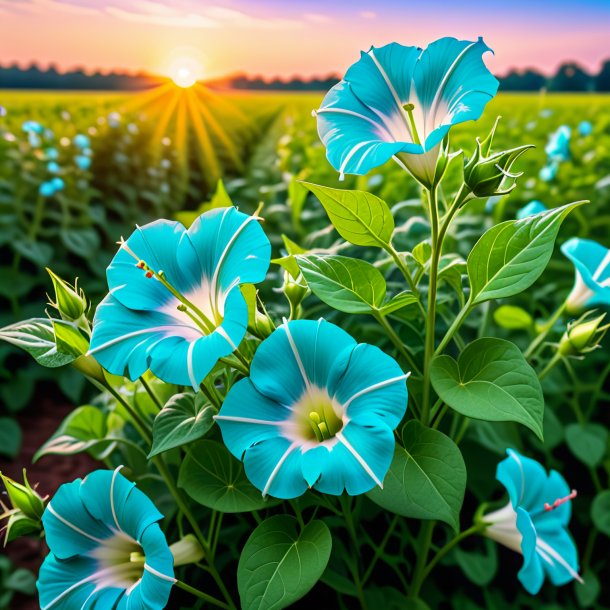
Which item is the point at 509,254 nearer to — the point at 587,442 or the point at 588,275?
the point at 588,275

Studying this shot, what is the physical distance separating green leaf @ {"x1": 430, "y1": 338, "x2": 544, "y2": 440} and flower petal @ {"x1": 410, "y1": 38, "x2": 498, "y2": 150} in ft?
0.89

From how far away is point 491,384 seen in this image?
31.2 inches

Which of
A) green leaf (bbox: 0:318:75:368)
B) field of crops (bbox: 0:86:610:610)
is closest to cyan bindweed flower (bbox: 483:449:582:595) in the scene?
field of crops (bbox: 0:86:610:610)

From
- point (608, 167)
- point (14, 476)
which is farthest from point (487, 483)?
point (608, 167)

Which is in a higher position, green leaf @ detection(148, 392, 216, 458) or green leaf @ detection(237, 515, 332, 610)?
green leaf @ detection(148, 392, 216, 458)

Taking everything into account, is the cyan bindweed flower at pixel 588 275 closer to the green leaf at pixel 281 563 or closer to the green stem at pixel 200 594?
the green leaf at pixel 281 563

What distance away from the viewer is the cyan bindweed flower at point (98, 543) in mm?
744

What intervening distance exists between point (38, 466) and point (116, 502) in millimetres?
1835

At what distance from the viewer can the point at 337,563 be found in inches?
41.1

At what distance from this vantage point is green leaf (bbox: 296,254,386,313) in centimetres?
82

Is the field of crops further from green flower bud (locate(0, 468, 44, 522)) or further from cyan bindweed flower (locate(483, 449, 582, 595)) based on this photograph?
green flower bud (locate(0, 468, 44, 522))

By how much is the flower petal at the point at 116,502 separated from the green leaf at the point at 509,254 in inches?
18.0

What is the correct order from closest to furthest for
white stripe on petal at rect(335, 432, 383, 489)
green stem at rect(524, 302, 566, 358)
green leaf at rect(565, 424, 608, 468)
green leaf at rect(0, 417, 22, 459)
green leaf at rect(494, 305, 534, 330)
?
white stripe on petal at rect(335, 432, 383, 489) < green stem at rect(524, 302, 566, 358) < green leaf at rect(494, 305, 534, 330) < green leaf at rect(565, 424, 608, 468) < green leaf at rect(0, 417, 22, 459)

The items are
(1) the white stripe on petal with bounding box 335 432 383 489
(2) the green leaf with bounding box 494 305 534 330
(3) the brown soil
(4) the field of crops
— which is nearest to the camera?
(1) the white stripe on petal with bounding box 335 432 383 489
